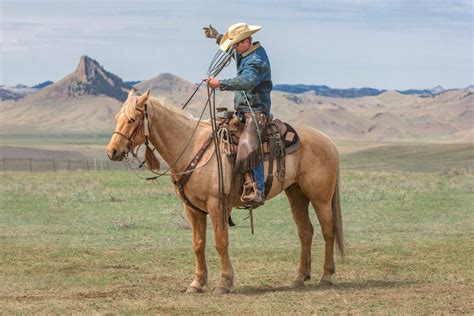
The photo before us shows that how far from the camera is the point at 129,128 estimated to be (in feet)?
34.9

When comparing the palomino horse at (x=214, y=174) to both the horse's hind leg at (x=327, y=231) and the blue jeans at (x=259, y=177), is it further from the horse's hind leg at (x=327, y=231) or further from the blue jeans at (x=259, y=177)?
the blue jeans at (x=259, y=177)

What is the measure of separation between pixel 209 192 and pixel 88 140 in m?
152

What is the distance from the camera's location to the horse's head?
10.5 m

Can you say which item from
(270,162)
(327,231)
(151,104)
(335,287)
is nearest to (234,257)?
(327,231)

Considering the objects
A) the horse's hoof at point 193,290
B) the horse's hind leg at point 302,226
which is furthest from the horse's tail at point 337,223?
the horse's hoof at point 193,290

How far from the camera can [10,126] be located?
197 metres

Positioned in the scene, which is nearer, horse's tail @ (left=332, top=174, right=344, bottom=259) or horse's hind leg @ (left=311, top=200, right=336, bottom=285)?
horse's hind leg @ (left=311, top=200, right=336, bottom=285)

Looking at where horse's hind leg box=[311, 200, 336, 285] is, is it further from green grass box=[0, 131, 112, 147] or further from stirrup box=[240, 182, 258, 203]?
green grass box=[0, 131, 112, 147]

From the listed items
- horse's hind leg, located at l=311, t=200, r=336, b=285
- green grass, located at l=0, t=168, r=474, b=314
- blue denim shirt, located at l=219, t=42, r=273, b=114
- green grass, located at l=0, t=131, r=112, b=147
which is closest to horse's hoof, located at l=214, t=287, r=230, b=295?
green grass, located at l=0, t=168, r=474, b=314

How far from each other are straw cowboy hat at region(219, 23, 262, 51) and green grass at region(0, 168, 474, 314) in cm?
297

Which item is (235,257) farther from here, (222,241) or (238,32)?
(238,32)

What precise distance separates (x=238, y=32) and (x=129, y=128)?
5.68 ft

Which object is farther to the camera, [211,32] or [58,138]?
[58,138]

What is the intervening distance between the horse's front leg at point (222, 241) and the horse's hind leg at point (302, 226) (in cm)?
115
